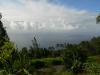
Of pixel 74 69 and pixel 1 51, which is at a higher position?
pixel 1 51

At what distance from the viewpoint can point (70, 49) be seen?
7675cm

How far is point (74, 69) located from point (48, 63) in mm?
20467

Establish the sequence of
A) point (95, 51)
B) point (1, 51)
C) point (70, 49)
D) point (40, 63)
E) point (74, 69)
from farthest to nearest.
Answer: point (95, 51), point (40, 63), point (70, 49), point (74, 69), point (1, 51)

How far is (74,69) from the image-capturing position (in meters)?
66.2

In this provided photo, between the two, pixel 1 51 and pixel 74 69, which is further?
pixel 74 69

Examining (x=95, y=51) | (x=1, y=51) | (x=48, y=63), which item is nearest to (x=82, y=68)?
(x=48, y=63)

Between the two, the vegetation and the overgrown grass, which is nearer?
the vegetation

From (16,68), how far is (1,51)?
40011 millimetres

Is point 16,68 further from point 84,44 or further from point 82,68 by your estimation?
point 84,44

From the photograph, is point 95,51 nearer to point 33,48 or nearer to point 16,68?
point 33,48

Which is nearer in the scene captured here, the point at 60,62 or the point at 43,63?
the point at 43,63

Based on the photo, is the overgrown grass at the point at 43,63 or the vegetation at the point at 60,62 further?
the overgrown grass at the point at 43,63

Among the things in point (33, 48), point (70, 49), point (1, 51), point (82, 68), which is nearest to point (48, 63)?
point (70, 49)

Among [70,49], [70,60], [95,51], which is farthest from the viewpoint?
[95,51]
